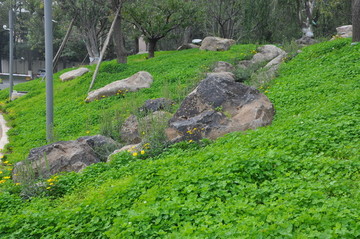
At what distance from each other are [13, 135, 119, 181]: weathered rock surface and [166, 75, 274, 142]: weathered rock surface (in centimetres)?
161

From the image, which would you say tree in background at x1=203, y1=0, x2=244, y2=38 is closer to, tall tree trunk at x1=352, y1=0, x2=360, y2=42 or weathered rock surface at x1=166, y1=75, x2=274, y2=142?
tall tree trunk at x1=352, y1=0, x2=360, y2=42

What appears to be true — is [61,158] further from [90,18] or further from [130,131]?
[90,18]

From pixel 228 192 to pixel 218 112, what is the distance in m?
3.52

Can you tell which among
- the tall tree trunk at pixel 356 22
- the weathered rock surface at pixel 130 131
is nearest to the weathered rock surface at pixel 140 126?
the weathered rock surface at pixel 130 131

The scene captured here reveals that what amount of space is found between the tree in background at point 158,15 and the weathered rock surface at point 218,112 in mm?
12968

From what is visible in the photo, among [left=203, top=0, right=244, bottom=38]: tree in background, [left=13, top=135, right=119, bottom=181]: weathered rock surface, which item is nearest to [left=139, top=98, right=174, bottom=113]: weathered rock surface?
[left=13, top=135, right=119, bottom=181]: weathered rock surface

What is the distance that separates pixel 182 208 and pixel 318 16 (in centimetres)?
2956

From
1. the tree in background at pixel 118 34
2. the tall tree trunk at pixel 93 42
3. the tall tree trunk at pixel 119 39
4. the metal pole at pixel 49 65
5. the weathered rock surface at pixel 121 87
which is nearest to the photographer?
the metal pole at pixel 49 65

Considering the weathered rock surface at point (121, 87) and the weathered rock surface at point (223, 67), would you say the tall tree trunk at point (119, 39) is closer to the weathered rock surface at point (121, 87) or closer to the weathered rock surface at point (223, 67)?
the weathered rock surface at point (121, 87)

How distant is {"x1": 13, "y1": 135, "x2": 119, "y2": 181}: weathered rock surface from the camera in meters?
7.56

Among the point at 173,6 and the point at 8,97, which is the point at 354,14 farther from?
the point at 8,97

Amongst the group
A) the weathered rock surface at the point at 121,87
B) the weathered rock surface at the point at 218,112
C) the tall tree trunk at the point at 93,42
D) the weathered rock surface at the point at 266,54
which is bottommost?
the weathered rock surface at the point at 218,112

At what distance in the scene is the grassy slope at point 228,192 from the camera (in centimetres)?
416

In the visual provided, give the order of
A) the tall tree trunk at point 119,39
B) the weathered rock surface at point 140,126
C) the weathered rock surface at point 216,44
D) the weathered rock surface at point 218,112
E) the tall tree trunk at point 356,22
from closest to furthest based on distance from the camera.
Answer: the weathered rock surface at point 218,112, the weathered rock surface at point 140,126, the tall tree trunk at point 356,22, the tall tree trunk at point 119,39, the weathered rock surface at point 216,44
